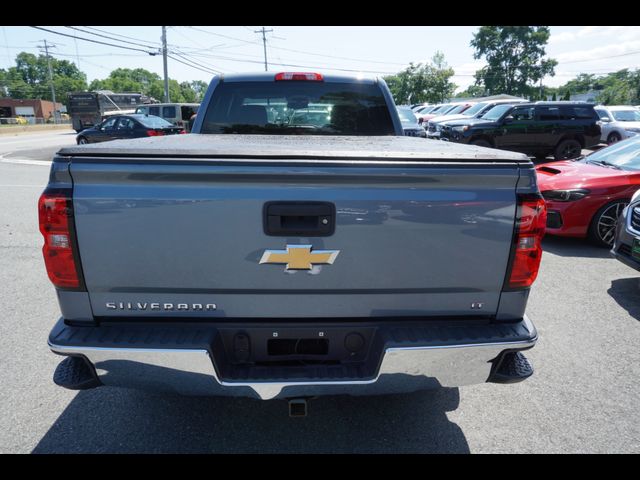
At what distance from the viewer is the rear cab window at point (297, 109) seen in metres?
4.06

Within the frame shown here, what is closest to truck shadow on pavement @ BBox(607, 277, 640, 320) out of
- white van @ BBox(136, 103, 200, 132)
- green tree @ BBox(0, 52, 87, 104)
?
white van @ BBox(136, 103, 200, 132)

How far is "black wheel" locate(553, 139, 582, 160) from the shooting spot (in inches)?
586

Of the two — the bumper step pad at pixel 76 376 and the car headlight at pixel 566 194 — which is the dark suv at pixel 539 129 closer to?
the car headlight at pixel 566 194

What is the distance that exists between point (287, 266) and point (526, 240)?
1.14 meters

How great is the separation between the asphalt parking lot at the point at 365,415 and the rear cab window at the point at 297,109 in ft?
7.85

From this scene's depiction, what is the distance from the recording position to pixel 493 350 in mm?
2092

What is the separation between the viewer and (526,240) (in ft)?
6.84

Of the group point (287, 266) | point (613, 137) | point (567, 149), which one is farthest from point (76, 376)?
point (613, 137)

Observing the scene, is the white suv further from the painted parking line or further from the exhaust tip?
the painted parking line

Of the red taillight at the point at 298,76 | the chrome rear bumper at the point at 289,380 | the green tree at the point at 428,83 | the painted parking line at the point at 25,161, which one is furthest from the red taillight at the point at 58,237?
the green tree at the point at 428,83

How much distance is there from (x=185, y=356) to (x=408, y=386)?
1.07 meters
